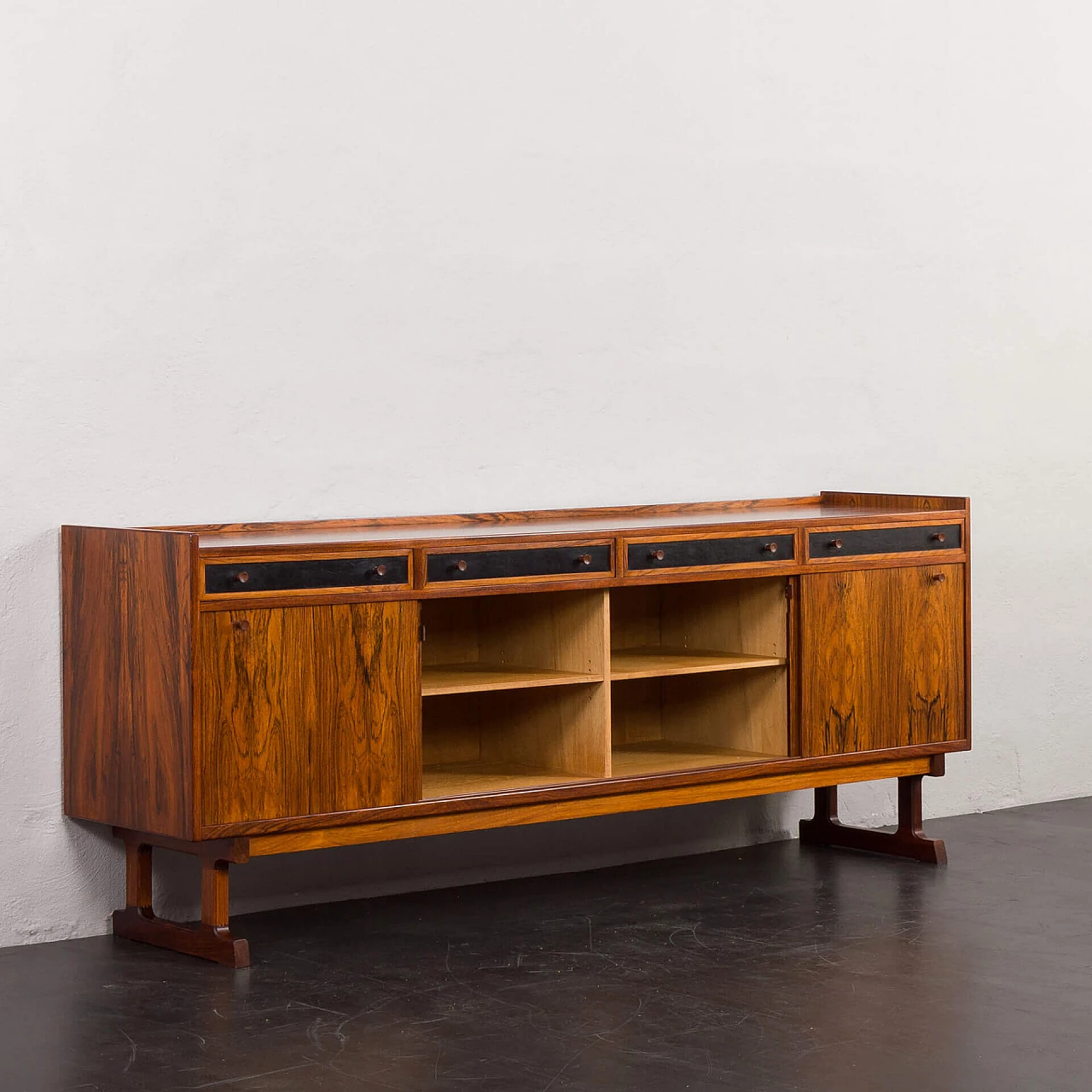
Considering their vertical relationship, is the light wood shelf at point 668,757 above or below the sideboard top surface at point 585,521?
below

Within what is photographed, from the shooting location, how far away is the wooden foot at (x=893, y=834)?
5.51m

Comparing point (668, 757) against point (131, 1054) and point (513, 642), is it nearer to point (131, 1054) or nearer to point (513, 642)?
point (513, 642)

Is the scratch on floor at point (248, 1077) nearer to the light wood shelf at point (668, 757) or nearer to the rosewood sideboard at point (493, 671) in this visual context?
the rosewood sideboard at point (493, 671)

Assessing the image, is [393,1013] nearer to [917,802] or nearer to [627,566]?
[627,566]

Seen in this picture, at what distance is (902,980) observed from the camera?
4195 mm

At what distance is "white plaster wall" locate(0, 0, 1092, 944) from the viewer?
4.60m

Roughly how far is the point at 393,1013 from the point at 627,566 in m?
1.36

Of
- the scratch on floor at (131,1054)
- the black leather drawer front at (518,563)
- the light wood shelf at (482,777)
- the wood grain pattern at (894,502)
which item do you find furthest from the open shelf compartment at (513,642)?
the wood grain pattern at (894,502)

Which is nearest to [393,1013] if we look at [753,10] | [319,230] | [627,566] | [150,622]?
[150,622]

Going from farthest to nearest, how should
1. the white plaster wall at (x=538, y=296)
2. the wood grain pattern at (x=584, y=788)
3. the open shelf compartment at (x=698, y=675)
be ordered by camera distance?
the open shelf compartment at (x=698, y=675) < the white plaster wall at (x=538, y=296) < the wood grain pattern at (x=584, y=788)

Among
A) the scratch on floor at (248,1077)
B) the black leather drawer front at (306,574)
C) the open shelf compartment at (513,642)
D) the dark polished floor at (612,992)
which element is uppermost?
the black leather drawer front at (306,574)

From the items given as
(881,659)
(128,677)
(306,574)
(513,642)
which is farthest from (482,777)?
(881,659)

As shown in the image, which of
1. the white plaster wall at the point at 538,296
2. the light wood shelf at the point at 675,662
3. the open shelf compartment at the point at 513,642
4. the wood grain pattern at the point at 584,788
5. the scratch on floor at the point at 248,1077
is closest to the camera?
the scratch on floor at the point at 248,1077

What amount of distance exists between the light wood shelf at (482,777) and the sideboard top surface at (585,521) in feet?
2.10
